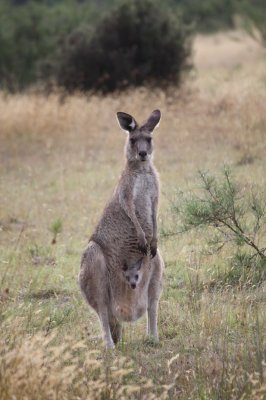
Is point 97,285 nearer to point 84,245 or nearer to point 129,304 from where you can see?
point 129,304

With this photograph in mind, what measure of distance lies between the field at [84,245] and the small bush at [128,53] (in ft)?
Result: 3.16

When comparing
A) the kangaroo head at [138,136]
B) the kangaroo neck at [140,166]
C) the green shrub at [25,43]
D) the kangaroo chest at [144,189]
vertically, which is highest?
the green shrub at [25,43]

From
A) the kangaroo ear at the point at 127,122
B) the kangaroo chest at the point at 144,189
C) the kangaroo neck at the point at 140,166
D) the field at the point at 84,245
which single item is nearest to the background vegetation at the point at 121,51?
the field at the point at 84,245

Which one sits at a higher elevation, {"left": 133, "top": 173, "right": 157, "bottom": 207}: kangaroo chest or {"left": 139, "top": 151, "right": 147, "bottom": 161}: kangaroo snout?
{"left": 139, "top": 151, "right": 147, "bottom": 161}: kangaroo snout

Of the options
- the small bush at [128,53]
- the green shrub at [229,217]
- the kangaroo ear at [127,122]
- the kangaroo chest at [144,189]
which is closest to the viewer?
the kangaroo chest at [144,189]

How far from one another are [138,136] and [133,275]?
1256 mm

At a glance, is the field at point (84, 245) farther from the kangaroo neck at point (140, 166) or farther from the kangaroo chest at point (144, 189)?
the kangaroo neck at point (140, 166)

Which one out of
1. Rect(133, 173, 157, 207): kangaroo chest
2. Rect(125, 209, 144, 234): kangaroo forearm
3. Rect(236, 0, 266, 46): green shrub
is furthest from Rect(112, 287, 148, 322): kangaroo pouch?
Rect(236, 0, 266, 46): green shrub

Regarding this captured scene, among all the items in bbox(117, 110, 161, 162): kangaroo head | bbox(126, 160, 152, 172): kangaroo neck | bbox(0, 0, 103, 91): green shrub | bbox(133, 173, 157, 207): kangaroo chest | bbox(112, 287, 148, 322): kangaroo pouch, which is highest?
bbox(0, 0, 103, 91): green shrub

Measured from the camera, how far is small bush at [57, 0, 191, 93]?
60.5ft

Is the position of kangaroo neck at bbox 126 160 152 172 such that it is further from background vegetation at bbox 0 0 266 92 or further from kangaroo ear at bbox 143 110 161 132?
background vegetation at bbox 0 0 266 92

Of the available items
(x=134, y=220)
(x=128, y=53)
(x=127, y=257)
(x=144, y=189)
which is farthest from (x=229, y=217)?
(x=128, y=53)

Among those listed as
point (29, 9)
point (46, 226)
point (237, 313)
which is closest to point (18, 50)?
point (29, 9)

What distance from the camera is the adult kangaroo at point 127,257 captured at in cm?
639
